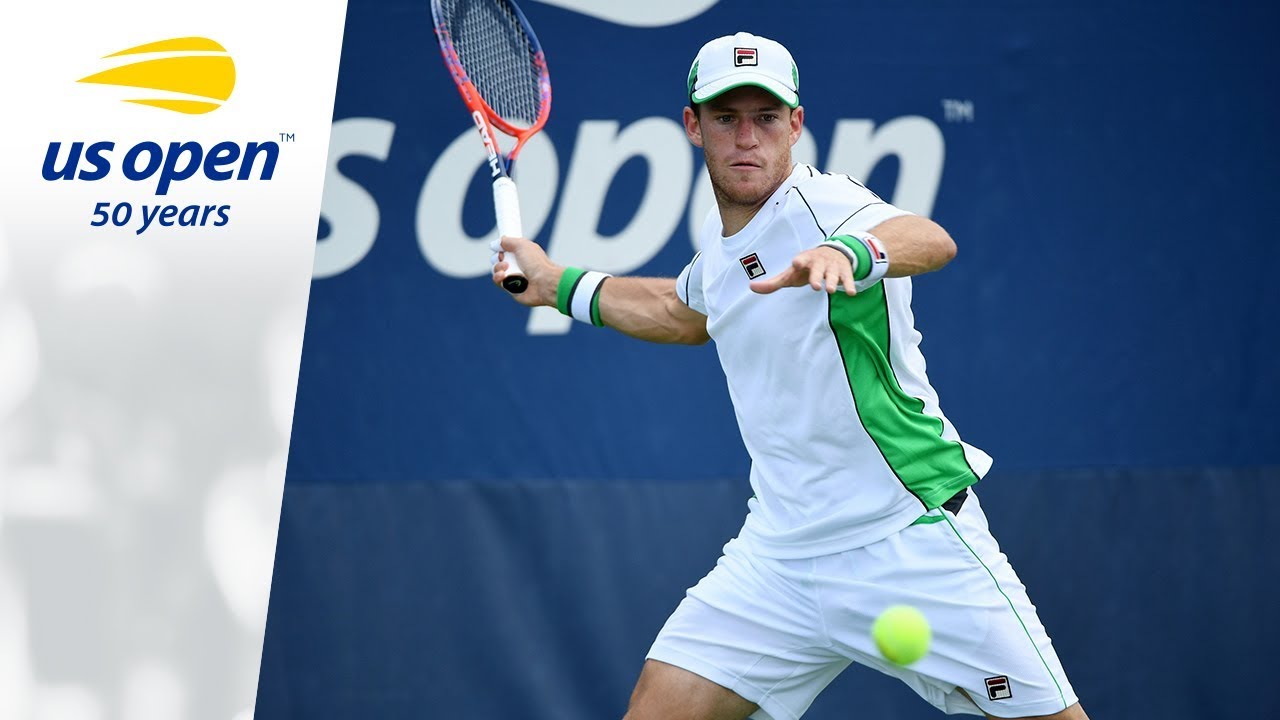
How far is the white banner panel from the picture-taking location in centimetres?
414

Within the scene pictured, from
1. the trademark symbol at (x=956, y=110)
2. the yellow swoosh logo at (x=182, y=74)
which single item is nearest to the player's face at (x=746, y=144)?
the trademark symbol at (x=956, y=110)

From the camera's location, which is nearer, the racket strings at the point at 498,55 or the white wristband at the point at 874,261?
the white wristband at the point at 874,261

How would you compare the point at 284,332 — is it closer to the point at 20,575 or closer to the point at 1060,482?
the point at 20,575

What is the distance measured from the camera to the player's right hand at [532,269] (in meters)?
3.18

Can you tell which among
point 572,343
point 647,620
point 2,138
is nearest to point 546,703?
point 647,620

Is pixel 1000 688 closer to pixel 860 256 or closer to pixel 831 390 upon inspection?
pixel 831 390

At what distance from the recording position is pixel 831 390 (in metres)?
2.91

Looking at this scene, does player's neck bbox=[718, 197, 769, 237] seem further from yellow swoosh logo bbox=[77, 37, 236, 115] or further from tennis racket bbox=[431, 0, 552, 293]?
yellow swoosh logo bbox=[77, 37, 236, 115]

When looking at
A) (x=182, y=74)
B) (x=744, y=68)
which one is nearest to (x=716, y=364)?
(x=744, y=68)

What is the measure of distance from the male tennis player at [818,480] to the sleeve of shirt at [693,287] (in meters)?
0.11

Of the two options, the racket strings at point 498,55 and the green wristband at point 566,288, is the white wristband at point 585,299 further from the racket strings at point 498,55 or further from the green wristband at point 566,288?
the racket strings at point 498,55

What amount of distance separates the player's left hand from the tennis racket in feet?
3.11

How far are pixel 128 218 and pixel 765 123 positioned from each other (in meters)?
2.02

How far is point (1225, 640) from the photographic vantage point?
451 centimetres
